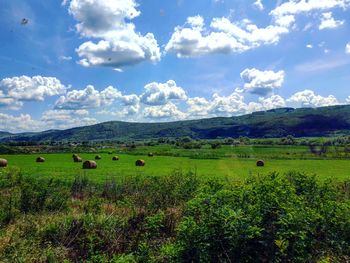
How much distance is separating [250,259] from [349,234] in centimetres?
305

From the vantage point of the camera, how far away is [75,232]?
11.4m

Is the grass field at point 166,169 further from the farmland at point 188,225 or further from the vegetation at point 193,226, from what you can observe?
the vegetation at point 193,226

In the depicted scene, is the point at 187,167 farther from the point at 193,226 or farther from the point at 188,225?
the point at 193,226

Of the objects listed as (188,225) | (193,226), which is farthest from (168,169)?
(193,226)

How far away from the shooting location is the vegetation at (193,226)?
26.6 ft

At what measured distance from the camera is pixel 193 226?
839 cm

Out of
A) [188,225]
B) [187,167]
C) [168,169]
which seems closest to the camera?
[188,225]

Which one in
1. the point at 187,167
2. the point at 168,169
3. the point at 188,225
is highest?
the point at 188,225

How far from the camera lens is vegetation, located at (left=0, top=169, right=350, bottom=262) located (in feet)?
26.6

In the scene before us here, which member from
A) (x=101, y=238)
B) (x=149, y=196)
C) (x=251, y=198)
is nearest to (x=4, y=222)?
(x=101, y=238)

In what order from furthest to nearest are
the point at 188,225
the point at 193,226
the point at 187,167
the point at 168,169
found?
the point at 187,167 → the point at 168,169 → the point at 188,225 → the point at 193,226

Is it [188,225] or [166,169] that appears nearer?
[188,225]

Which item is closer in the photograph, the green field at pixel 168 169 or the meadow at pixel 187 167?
the green field at pixel 168 169

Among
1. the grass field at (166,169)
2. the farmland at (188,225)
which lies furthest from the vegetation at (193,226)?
the grass field at (166,169)
